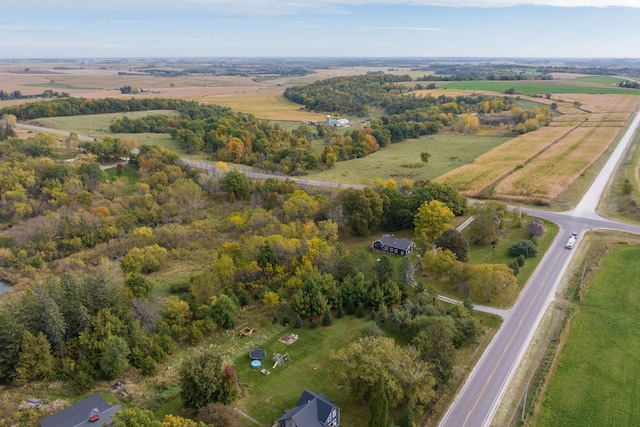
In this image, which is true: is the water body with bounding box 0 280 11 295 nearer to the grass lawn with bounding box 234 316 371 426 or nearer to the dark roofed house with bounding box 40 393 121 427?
the dark roofed house with bounding box 40 393 121 427

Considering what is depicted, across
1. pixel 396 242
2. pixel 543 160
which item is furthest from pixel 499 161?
pixel 396 242

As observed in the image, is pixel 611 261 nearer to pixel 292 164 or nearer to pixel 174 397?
pixel 174 397

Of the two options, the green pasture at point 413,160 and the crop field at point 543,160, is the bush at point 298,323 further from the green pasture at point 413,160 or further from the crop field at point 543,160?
the crop field at point 543,160

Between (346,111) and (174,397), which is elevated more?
(346,111)

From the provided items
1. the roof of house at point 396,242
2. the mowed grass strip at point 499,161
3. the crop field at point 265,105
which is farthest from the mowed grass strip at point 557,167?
the crop field at point 265,105

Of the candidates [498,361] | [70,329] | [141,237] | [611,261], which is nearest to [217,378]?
[70,329]
